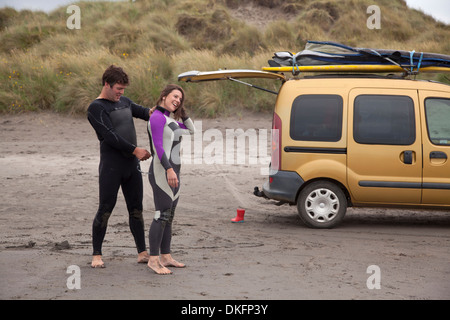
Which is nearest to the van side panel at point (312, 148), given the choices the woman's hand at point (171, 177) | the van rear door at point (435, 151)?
the van rear door at point (435, 151)

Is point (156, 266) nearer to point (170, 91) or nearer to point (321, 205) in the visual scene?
point (170, 91)

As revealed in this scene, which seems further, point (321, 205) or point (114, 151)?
point (321, 205)

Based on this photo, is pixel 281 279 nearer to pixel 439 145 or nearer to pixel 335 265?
pixel 335 265

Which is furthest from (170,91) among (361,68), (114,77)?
(361,68)

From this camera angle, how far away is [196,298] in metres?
5.82

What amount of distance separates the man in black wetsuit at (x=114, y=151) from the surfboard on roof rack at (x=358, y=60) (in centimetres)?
330

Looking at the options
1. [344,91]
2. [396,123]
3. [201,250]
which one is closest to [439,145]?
[396,123]

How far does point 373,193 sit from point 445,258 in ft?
5.27

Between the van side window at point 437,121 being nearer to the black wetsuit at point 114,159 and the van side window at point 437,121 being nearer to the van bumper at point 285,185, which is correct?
the van bumper at point 285,185

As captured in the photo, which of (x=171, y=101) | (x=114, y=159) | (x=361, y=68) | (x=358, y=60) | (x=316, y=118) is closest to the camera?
(x=171, y=101)

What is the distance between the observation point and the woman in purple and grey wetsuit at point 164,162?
6520 mm

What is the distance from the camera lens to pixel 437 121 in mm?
8898

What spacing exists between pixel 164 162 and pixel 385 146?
3.54m

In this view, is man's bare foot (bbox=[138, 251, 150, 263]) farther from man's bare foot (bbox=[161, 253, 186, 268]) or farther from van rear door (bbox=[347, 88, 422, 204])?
van rear door (bbox=[347, 88, 422, 204])
